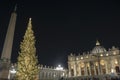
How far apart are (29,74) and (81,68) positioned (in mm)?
64569

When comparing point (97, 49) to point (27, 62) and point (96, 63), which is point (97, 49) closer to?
point (96, 63)

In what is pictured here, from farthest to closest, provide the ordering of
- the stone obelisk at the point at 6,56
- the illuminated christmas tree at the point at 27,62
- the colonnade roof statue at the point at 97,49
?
the colonnade roof statue at the point at 97,49, the stone obelisk at the point at 6,56, the illuminated christmas tree at the point at 27,62

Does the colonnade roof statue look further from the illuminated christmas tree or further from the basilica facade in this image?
the illuminated christmas tree

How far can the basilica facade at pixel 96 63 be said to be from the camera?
68.1 m

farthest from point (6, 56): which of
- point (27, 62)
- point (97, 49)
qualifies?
point (97, 49)

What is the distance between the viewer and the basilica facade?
68062 mm

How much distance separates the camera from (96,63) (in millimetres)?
74625

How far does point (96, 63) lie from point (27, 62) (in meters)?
60.9

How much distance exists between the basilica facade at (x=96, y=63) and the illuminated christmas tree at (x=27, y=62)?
50.1m

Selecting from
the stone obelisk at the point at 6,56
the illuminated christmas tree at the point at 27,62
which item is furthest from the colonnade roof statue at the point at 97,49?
the illuminated christmas tree at the point at 27,62

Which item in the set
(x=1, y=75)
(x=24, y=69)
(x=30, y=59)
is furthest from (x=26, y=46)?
(x=1, y=75)

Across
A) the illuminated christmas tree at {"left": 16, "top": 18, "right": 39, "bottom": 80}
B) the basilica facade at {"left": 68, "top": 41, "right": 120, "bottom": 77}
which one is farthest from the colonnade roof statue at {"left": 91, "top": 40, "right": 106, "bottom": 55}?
the illuminated christmas tree at {"left": 16, "top": 18, "right": 39, "bottom": 80}

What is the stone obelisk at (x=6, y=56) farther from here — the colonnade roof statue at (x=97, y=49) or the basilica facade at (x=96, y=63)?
the colonnade roof statue at (x=97, y=49)

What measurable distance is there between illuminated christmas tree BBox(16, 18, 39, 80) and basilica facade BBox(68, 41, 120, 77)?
50.1m
